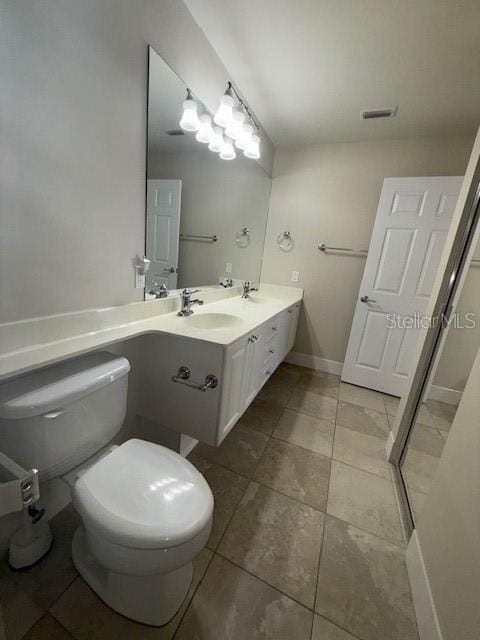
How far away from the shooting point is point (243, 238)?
2.31 meters

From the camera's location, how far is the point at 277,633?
0.82 meters

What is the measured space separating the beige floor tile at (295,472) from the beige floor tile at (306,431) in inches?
2.3

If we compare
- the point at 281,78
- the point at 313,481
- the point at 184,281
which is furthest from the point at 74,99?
the point at 313,481

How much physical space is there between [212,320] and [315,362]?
1.68 metres

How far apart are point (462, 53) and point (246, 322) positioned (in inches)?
70.3

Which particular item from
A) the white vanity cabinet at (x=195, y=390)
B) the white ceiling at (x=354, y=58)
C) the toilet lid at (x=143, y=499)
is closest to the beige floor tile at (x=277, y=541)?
the white vanity cabinet at (x=195, y=390)

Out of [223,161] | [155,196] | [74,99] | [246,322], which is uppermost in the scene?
[223,161]

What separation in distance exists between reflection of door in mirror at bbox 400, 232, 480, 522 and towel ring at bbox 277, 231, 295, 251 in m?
1.47

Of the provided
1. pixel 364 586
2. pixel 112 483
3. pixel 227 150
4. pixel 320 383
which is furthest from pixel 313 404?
pixel 227 150

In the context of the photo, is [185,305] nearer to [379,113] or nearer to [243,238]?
[243,238]

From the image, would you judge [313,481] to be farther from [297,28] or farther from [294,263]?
[297,28]

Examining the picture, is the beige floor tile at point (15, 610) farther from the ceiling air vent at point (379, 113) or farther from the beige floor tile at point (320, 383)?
the ceiling air vent at point (379, 113)

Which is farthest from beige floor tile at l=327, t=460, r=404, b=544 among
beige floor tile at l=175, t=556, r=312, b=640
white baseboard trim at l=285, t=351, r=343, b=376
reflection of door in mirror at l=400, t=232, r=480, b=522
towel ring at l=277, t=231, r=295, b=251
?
towel ring at l=277, t=231, r=295, b=251

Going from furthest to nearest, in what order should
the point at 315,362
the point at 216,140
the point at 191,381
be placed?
the point at 315,362 → the point at 216,140 → the point at 191,381
